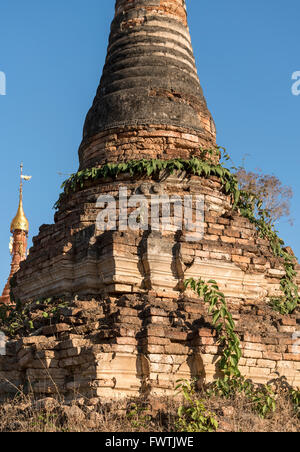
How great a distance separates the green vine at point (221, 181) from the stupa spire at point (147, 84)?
1.19ft

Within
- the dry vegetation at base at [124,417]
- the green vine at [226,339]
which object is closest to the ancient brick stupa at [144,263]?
the green vine at [226,339]

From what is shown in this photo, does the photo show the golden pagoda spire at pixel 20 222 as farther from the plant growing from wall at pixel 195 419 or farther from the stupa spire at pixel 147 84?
the plant growing from wall at pixel 195 419

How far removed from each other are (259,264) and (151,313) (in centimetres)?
228

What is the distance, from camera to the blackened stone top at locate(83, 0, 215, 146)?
405 inches

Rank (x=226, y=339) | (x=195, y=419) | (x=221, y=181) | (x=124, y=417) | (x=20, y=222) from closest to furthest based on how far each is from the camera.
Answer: (x=195, y=419)
(x=124, y=417)
(x=226, y=339)
(x=221, y=181)
(x=20, y=222)

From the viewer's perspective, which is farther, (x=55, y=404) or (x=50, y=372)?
(x=50, y=372)

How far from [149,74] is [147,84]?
0.77 feet

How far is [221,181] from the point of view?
10.0 meters

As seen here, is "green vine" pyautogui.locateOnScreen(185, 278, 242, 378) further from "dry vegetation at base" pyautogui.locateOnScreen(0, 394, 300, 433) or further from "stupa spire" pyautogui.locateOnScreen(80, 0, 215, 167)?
"stupa spire" pyautogui.locateOnScreen(80, 0, 215, 167)

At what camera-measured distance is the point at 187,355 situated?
294 inches

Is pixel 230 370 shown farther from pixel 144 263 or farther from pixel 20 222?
pixel 20 222

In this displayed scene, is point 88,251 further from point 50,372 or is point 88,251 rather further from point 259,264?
point 259,264

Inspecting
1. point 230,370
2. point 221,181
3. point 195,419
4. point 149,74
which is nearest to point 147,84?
point 149,74
